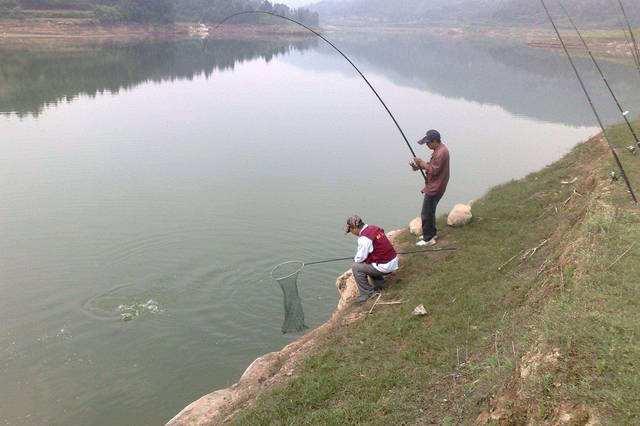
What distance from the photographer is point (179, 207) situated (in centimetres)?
1648

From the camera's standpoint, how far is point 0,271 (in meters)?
12.0

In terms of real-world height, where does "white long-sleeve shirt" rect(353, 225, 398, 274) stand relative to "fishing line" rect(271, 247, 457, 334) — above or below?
above

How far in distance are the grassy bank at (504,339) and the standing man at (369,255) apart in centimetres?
47

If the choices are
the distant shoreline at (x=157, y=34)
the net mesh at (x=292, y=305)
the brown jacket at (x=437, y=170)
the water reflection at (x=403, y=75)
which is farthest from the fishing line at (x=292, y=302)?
the distant shoreline at (x=157, y=34)

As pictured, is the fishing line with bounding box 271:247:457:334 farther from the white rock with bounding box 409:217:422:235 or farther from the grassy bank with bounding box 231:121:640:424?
the grassy bank with bounding box 231:121:640:424

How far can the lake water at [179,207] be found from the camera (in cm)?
920

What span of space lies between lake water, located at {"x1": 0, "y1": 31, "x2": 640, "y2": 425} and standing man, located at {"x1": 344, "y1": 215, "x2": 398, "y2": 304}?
249 centimetres

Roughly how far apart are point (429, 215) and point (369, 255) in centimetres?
201

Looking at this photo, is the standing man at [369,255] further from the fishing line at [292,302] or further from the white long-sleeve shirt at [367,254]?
the fishing line at [292,302]

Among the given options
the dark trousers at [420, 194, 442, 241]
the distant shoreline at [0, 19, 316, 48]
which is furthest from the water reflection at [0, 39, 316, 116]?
the dark trousers at [420, 194, 442, 241]

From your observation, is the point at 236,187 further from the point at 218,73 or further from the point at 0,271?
the point at 218,73

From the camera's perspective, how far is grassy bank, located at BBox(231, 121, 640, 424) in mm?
4090

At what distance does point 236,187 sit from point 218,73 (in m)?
42.7

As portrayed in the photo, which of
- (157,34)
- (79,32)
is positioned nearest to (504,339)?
(79,32)
